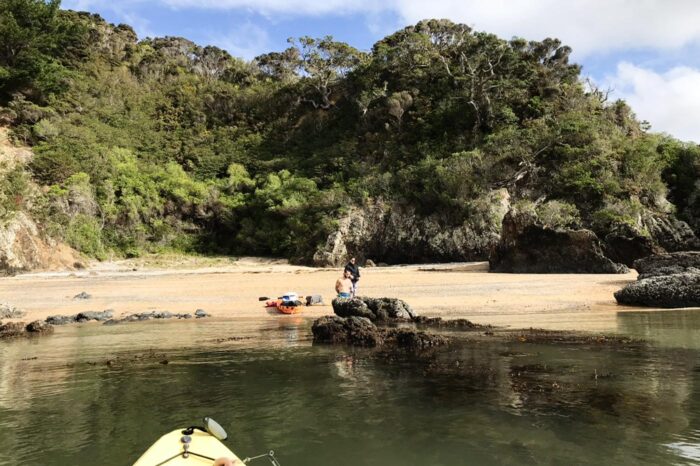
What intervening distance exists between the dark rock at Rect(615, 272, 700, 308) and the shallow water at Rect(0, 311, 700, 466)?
3776mm

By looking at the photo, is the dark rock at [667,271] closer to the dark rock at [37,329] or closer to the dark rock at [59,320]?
the dark rock at [37,329]

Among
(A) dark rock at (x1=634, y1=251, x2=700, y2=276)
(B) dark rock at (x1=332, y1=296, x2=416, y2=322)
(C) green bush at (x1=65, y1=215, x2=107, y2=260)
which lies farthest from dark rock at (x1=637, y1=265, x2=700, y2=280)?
(C) green bush at (x1=65, y1=215, x2=107, y2=260)

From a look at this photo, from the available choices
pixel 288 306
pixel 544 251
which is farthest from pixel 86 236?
pixel 544 251

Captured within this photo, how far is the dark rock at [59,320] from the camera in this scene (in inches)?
605

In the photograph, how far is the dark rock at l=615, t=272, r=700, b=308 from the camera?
48.5ft

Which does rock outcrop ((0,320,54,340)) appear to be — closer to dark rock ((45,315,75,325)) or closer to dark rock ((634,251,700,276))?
dark rock ((45,315,75,325))

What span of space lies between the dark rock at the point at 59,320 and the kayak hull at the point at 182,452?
1280 centimetres

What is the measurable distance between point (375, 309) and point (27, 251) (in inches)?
918

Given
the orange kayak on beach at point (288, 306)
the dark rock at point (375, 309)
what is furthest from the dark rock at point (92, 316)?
the dark rock at point (375, 309)

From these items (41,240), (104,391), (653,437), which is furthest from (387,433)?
(41,240)

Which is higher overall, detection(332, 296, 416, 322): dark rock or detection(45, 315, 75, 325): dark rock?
detection(332, 296, 416, 322): dark rock

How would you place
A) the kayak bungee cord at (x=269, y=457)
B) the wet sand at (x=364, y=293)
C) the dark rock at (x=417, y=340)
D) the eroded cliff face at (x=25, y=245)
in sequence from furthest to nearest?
the eroded cliff face at (x=25, y=245) → the wet sand at (x=364, y=293) → the dark rock at (x=417, y=340) → the kayak bungee cord at (x=269, y=457)

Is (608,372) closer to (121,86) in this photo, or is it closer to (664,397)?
(664,397)

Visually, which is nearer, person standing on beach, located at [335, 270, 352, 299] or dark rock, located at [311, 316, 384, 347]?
dark rock, located at [311, 316, 384, 347]
